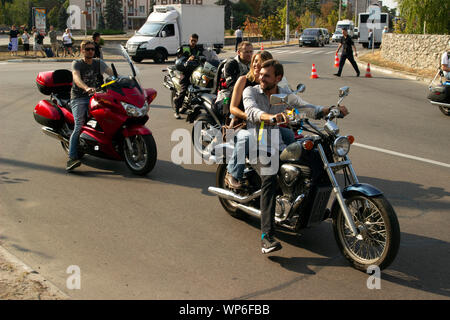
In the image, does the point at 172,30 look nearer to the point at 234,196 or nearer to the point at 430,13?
the point at 430,13

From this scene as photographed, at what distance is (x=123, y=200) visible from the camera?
22.0 feet

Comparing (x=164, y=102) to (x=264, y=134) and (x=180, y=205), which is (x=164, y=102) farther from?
(x=264, y=134)

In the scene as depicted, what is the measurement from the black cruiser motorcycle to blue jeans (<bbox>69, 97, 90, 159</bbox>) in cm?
379

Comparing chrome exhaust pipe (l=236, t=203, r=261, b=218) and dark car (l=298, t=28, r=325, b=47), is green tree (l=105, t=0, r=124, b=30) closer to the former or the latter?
dark car (l=298, t=28, r=325, b=47)

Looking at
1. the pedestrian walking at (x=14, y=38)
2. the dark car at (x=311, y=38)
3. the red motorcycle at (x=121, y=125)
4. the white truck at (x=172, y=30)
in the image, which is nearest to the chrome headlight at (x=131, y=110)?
the red motorcycle at (x=121, y=125)

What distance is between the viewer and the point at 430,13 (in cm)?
2725

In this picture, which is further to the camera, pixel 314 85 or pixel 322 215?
pixel 314 85

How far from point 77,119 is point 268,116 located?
12.7 feet

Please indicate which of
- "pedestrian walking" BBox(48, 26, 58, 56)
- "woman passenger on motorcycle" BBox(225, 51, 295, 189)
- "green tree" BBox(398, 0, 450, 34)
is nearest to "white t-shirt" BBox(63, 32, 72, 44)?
"pedestrian walking" BBox(48, 26, 58, 56)

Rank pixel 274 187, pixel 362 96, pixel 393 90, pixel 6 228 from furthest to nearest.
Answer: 1. pixel 393 90
2. pixel 362 96
3. pixel 6 228
4. pixel 274 187

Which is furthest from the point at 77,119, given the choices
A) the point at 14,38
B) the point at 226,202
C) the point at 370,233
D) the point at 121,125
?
the point at 14,38

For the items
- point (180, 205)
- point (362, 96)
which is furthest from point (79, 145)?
point (362, 96)

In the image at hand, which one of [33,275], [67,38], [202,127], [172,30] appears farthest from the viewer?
[67,38]
